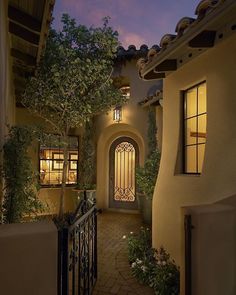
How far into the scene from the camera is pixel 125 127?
9.76 m

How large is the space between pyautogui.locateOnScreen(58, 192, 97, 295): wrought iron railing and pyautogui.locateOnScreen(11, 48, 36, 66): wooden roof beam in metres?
3.97

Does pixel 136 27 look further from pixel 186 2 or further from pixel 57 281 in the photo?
pixel 57 281

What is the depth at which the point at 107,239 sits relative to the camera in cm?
640

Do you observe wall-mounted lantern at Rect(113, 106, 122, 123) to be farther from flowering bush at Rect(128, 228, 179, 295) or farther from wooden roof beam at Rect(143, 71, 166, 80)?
flowering bush at Rect(128, 228, 179, 295)

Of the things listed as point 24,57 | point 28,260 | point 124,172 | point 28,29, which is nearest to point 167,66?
point 28,29

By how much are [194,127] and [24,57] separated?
4.29 meters

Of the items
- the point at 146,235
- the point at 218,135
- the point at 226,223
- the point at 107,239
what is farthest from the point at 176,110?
the point at 107,239

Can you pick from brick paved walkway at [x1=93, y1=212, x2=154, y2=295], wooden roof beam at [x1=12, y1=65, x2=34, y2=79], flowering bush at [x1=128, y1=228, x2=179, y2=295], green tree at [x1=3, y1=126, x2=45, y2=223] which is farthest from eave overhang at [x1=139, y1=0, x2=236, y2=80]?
brick paved walkway at [x1=93, y1=212, x2=154, y2=295]

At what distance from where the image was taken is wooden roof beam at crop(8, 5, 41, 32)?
14.5 feet

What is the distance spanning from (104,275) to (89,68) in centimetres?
487

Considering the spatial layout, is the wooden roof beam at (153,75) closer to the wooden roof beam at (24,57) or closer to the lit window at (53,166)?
the wooden roof beam at (24,57)

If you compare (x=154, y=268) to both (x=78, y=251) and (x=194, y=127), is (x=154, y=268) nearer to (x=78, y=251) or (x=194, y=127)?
(x=78, y=251)

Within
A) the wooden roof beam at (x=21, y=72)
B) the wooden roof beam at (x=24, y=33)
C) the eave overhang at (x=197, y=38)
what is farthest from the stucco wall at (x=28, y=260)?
the wooden roof beam at (x=21, y=72)

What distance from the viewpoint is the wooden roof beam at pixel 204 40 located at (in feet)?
11.8
